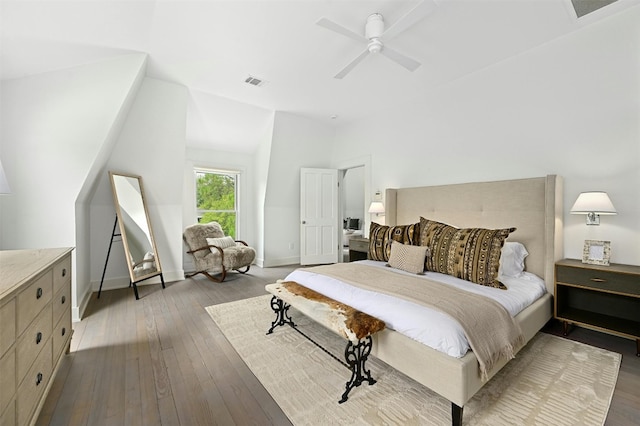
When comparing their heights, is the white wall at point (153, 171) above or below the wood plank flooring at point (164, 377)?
above

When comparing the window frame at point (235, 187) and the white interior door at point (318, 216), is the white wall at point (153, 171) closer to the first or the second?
the window frame at point (235, 187)

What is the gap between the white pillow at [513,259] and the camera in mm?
2689

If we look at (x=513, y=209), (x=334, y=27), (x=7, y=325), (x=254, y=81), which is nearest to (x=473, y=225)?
(x=513, y=209)

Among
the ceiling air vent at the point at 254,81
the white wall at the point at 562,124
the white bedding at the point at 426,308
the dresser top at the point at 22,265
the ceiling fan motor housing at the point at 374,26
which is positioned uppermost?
the ceiling air vent at the point at 254,81

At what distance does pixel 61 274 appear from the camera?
6.25 ft

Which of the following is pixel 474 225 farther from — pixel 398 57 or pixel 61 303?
pixel 61 303

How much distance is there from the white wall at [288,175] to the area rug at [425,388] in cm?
319

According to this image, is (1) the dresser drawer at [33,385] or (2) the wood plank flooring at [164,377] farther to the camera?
(2) the wood plank flooring at [164,377]

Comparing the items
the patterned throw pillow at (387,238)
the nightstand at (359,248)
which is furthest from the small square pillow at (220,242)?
the patterned throw pillow at (387,238)

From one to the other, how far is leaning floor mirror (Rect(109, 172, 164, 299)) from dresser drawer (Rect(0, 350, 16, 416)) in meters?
2.78

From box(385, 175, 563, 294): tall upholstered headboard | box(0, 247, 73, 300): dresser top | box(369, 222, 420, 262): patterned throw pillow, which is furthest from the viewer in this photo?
box(369, 222, 420, 262): patterned throw pillow

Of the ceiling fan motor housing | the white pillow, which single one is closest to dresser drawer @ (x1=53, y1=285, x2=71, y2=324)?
the ceiling fan motor housing

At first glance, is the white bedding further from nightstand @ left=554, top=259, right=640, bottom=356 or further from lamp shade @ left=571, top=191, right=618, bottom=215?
lamp shade @ left=571, top=191, right=618, bottom=215

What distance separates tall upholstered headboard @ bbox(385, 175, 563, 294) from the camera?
2609 mm
